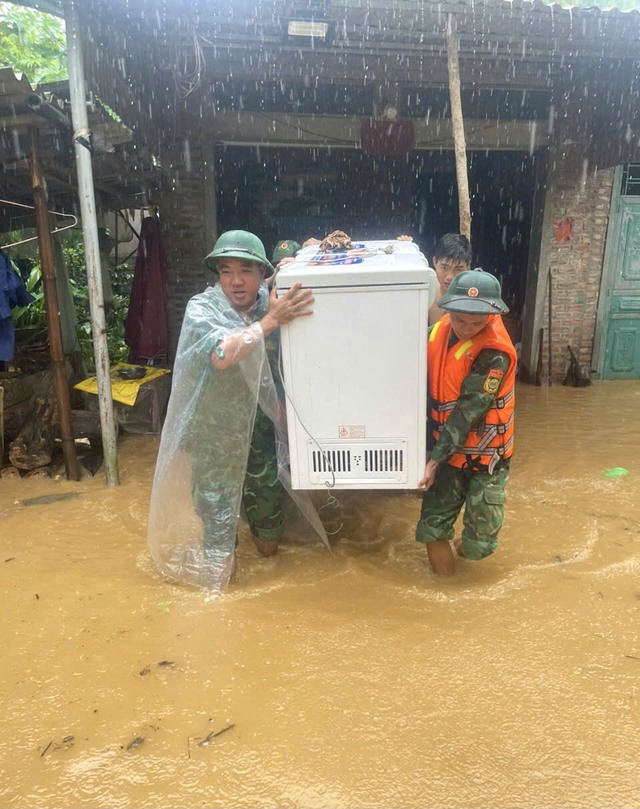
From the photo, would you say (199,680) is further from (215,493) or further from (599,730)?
(599,730)

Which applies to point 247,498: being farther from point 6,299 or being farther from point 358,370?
point 6,299

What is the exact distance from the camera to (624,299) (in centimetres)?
720

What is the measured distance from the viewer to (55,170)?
455cm

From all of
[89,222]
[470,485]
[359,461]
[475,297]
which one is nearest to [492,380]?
[475,297]

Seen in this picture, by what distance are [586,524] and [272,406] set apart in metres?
Result: 2.13

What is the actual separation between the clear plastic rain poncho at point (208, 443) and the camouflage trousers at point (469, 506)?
0.66 m

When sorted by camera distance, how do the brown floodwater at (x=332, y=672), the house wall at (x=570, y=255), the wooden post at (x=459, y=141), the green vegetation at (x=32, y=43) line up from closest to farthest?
the brown floodwater at (x=332, y=672), the wooden post at (x=459, y=141), the house wall at (x=570, y=255), the green vegetation at (x=32, y=43)

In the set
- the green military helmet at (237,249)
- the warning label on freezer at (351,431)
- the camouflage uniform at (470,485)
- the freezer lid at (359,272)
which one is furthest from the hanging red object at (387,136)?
the warning label on freezer at (351,431)

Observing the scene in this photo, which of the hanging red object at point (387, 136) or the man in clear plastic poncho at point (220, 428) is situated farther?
the hanging red object at point (387, 136)

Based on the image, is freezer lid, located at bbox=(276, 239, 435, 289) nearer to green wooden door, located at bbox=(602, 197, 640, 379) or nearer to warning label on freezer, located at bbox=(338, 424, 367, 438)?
warning label on freezer, located at bbox=(338, 424, 367, 438)

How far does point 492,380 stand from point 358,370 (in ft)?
1.93

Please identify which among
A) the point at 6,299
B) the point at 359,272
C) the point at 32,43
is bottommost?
the point at 6,299

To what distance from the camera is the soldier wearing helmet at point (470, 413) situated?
2.43 meters

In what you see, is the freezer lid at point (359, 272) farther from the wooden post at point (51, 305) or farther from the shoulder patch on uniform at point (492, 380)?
the wooden post at point (51, 305)
